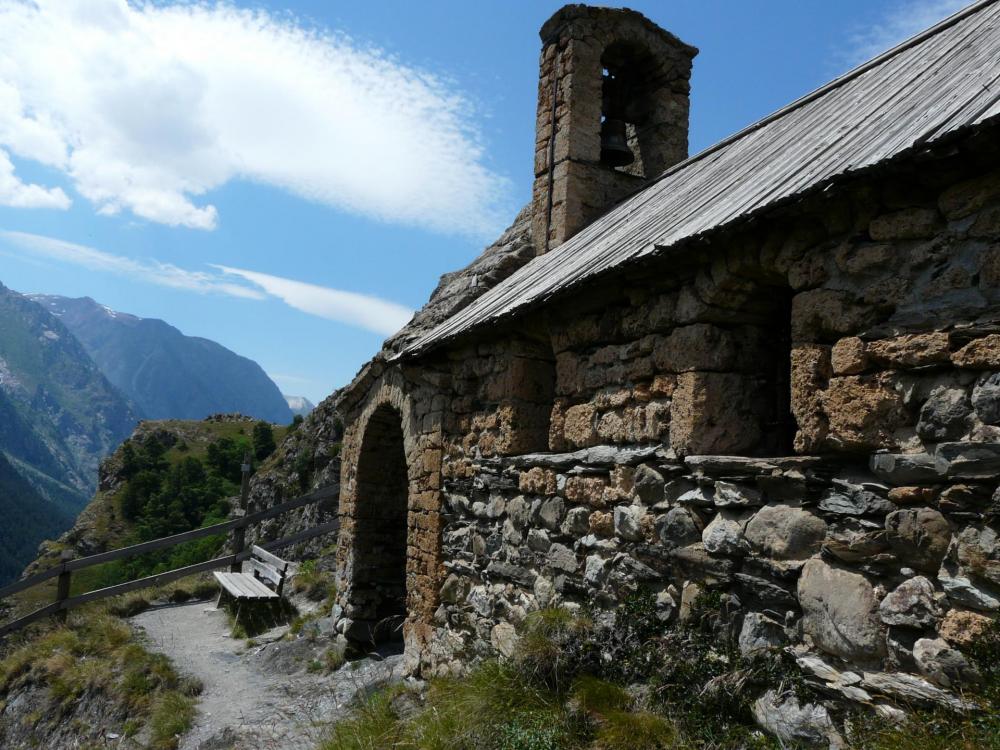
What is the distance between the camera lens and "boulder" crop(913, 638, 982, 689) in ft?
7.95

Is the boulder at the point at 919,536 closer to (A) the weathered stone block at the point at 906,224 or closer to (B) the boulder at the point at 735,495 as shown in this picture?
(B) the boulder at the point at 735,495

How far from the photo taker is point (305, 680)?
7441 mm

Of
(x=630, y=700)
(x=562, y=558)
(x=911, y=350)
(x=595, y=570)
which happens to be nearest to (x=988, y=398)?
(x=911, y=350)

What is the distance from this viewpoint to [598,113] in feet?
24.6

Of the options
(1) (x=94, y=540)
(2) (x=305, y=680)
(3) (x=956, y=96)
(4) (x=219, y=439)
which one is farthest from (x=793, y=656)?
(4) (x=219, y=439)

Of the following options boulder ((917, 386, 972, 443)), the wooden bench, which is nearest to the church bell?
boulder ((917, 386, 972, 443))

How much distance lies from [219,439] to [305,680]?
4727 centimetres

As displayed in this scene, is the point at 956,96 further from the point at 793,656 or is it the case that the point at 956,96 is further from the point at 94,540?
the point at 94,540

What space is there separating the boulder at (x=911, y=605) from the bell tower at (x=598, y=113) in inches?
194

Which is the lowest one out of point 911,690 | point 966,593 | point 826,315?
point 911,690

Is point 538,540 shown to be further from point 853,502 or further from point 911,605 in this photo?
point 911,605

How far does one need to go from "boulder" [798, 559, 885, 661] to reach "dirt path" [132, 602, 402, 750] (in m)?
3.51

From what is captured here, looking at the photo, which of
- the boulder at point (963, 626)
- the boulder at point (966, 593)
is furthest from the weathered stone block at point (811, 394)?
the boulder at point (963, 626)

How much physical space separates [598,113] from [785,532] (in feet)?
17.9
